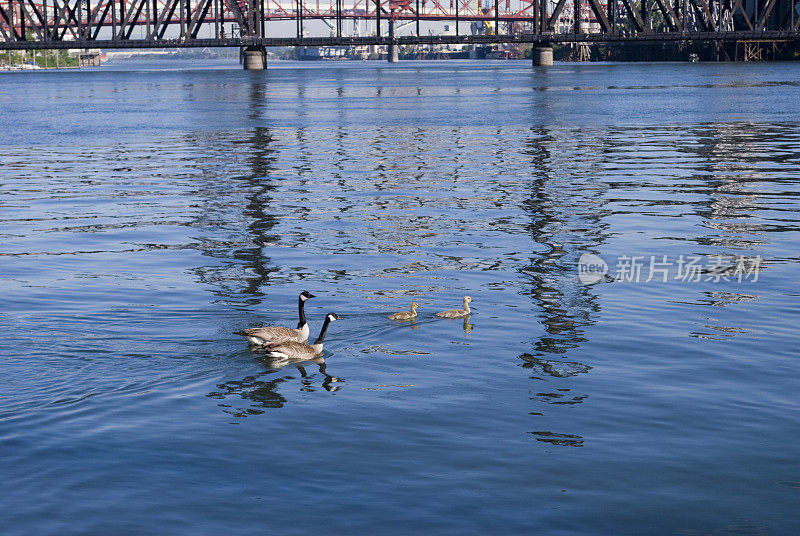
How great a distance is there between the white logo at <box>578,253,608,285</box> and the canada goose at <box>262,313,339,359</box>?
6.60 metres

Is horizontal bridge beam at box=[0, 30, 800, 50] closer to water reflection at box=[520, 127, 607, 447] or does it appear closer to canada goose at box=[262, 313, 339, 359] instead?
water reflection at box=[520, 127, 607, 447]

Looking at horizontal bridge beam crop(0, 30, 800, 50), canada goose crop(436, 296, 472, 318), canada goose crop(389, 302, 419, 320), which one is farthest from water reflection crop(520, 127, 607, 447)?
horizontal bridge beam crop(0, 30, 800, 50)

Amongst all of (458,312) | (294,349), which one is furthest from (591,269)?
(294,349)

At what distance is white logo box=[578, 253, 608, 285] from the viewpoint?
20.8 meters

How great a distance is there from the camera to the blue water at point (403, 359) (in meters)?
10.9

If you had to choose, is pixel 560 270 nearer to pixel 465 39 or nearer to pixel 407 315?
pixel 407 315

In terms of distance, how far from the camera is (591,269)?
2166 centimetres

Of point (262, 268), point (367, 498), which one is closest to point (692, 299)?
point (262, 268)

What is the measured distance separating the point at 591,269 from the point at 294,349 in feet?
26.8

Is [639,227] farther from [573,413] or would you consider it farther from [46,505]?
[46,505]

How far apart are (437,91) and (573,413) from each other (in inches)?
4057

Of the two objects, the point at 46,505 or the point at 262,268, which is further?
the point at 262,268

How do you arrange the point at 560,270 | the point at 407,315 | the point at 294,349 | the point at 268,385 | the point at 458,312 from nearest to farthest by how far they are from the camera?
the point at 268,385
the point at 294,349
the point at 407,315
the point at 458,312
the point at 560,270

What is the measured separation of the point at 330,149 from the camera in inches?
1989
